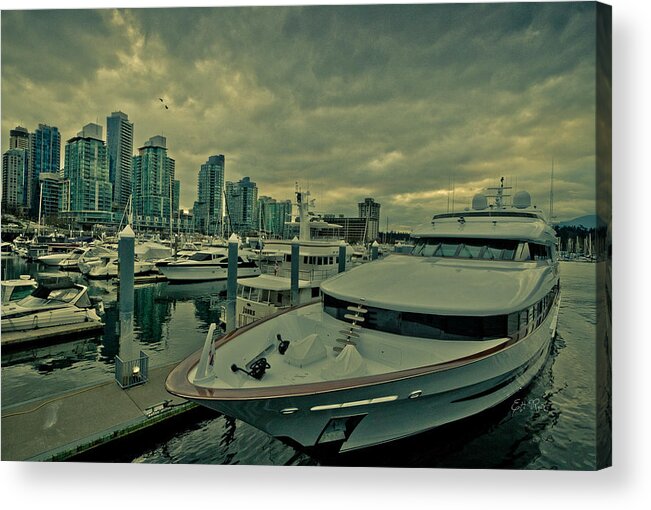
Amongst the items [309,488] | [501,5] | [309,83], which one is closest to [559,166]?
[501,5]

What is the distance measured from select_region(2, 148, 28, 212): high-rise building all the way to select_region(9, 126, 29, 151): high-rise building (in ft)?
0.16

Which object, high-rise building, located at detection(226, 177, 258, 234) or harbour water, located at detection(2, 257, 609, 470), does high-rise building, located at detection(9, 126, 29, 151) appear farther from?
high-rise building, located at detection(226, 177, 258, 234)

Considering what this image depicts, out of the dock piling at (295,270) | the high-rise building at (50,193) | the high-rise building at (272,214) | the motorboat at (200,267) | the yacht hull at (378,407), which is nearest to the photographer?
the yacht hull at (378,407)

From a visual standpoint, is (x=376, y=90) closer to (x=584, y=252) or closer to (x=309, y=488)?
(x=584, y=252)

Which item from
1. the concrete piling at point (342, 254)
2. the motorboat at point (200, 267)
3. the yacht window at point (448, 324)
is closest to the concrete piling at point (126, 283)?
the yacht window at point (448, 324)

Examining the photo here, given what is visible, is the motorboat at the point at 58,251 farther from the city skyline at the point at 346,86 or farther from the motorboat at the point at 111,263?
the city skyline at the point at 346,86

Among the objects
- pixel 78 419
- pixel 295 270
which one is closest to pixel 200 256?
pixel 295 270

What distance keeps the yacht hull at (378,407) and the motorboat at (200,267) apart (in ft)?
33.8

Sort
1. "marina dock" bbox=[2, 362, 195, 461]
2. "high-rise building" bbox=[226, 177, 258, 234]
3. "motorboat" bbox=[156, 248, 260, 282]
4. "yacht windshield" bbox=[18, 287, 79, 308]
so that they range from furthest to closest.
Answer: "motorboat" bbox=[156, 248, 260, 282] < "yacht windshield" bbox=[18, 287, 79, 308] < "high-rise building" bbox=[226, 177, 258, 234] < "marina dock" bbox=[2, 362, 195, 461]

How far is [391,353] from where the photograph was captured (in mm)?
2613

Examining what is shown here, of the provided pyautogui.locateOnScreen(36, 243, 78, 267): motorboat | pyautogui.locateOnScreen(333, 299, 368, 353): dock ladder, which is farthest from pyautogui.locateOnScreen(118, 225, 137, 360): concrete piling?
pyautogui.locateOnScreen(36, 243, 78, 267): motorboat

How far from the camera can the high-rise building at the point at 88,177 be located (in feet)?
11.2

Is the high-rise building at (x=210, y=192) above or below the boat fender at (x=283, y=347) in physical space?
above

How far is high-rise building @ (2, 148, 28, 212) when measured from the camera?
3.05 metres
